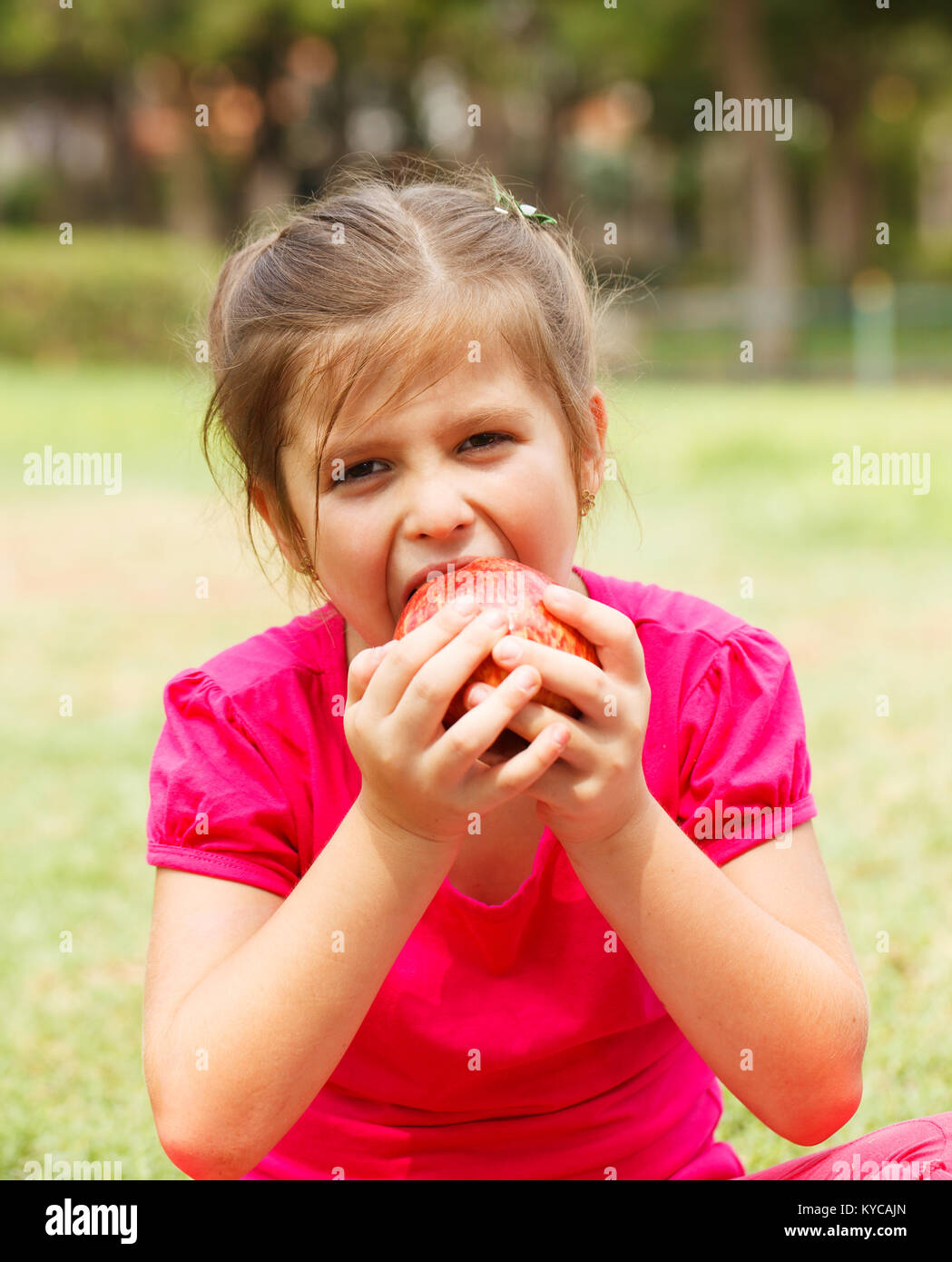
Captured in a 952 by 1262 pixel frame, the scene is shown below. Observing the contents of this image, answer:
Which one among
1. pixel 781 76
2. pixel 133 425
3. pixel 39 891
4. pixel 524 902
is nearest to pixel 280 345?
pixel 524 902

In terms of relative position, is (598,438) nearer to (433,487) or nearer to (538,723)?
(433,487)

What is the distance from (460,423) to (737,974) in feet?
2.57

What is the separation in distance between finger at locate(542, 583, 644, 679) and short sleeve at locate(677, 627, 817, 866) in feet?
1.26

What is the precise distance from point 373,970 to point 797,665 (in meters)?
4.65

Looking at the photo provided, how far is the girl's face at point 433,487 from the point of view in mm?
1871

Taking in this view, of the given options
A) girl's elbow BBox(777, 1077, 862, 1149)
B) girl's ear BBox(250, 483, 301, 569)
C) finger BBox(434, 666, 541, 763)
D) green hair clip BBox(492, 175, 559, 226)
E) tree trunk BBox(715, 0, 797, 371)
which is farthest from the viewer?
tree trunk BBox(715, 0, 797, 371)

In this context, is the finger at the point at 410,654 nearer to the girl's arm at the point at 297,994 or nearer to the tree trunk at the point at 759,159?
the girl's arm at the point at 297,994

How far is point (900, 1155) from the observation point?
1935mm

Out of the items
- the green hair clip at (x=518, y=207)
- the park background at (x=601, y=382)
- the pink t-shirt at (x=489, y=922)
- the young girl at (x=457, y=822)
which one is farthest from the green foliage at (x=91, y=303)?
the pink t-shirt at (x=489, y=922)

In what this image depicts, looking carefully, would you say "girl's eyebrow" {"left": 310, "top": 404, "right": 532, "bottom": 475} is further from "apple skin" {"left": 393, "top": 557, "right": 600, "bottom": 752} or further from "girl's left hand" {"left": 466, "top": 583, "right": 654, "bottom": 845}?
"girl's left hand" {"left": 466, "top": 583, "right": 654, "bottom": 845}

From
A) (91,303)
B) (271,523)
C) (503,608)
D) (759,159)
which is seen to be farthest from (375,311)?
(759,159)

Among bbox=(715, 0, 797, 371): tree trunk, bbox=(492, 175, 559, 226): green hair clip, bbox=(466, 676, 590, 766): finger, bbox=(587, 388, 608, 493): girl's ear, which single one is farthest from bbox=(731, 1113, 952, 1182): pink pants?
bbox=(715, 0, 797, 371): tree trunk

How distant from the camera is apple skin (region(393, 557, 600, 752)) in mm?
1645
